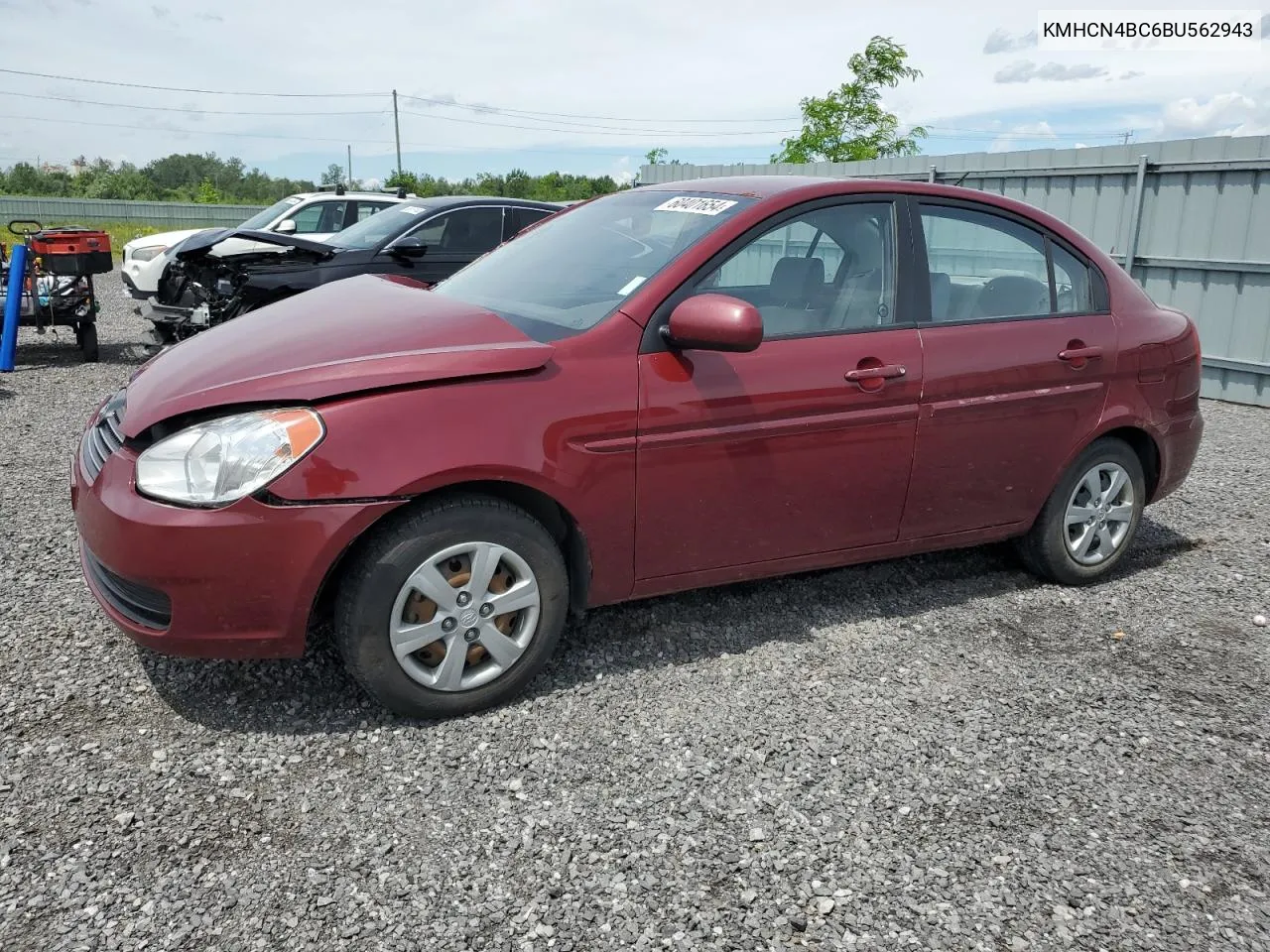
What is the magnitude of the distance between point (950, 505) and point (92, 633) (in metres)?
3.38

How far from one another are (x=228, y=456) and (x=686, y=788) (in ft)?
5.37

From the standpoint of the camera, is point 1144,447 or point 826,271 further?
point 1144,447

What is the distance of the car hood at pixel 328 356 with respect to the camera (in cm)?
300

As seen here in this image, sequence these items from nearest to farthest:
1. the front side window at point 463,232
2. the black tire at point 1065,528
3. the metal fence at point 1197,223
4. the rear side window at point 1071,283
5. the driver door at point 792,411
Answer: the driver door at point 792,411, the rear side window at point 1071,283, the black tire at point 1065,528, the front side window at point 463,232, the metal fence at point 1197,223

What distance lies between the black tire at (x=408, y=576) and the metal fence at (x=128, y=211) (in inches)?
1555

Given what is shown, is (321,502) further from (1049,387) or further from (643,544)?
(1049,387)

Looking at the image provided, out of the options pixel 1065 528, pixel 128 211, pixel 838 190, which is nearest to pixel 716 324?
pixel 838 190

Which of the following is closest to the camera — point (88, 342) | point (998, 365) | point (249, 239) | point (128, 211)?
point (998, 365)

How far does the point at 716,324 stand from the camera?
3225mm

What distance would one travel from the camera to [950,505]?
411 centimetres

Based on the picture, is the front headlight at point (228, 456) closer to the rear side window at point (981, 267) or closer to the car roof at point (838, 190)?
the car roof at point (838, 190)

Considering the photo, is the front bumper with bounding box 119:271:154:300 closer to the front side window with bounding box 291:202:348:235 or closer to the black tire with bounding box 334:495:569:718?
the front side window with bounding box 291:202:348:235

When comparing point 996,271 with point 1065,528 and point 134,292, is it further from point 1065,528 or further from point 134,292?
point 134,292

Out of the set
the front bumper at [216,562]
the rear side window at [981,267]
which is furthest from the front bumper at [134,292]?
the rear side window at [981,267]
